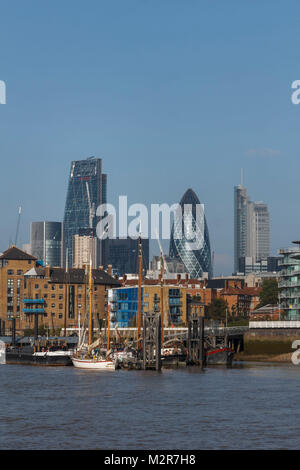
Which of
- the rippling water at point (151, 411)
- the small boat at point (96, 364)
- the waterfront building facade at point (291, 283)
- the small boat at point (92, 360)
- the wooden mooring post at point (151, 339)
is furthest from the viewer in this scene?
the waterfront building facade at point (291, 283)

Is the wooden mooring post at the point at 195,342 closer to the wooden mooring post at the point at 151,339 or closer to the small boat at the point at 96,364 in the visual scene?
the wooden mooring post at the point at 151,339

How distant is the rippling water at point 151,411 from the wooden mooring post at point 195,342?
63.1ft

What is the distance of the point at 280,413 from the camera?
220 feet

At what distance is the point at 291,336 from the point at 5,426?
85513 mm

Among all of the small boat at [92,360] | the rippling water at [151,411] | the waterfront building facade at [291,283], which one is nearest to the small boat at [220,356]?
the small boat at [92,360]

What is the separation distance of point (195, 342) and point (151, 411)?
63.7 m

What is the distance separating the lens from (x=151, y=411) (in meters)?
68.4

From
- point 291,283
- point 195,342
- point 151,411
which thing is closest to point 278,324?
point 195,342

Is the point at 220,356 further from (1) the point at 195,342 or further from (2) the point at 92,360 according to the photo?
(2) the point at 92,360

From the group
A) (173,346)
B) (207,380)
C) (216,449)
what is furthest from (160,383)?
(173,346)

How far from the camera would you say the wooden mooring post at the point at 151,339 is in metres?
110

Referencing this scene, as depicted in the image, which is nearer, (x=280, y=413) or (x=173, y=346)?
(x=280, y=413)

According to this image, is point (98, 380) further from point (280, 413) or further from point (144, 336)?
point (280, 413)
